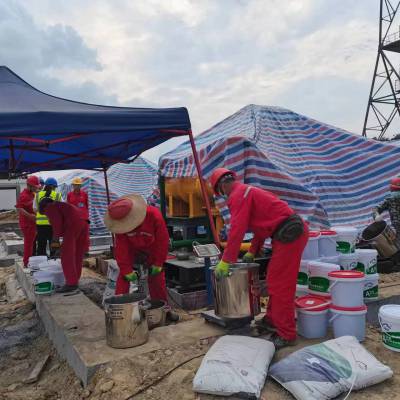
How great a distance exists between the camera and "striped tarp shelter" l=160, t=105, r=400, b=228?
6348 mm

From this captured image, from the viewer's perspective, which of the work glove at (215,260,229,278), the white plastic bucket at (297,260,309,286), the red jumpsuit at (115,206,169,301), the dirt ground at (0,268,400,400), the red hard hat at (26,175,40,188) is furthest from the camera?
the red hard hat at (26,175,40,188)

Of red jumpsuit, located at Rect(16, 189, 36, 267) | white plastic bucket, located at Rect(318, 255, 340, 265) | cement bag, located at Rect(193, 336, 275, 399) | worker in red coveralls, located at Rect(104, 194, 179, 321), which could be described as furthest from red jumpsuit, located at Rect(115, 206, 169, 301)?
red jumpsuit, located at Rect(16, 189, 36, 267)

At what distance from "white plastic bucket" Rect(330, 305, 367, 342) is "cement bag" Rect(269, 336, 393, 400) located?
0.53 metres

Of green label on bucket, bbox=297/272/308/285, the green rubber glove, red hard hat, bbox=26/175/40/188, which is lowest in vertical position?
green label on bucket, bbox=297/272/308/285

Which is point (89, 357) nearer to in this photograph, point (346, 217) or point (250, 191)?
point (250, 191)

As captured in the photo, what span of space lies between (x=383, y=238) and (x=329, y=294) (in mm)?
3294

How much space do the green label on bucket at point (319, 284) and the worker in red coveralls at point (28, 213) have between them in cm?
603

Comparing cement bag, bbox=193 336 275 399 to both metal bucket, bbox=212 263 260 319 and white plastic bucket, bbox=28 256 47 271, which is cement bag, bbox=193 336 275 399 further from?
white plastic bucket, bbox=28 256 47 271

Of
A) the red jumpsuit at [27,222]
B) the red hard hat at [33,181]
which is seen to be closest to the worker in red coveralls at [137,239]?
the red hard hat at [33,181]

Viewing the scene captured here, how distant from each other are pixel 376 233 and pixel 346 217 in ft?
2.24

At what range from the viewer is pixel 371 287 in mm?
4684

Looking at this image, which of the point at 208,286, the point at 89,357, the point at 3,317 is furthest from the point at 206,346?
the point at 3,317

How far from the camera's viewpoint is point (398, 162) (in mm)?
7648

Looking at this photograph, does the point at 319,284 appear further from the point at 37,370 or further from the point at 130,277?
the point at 37,370
